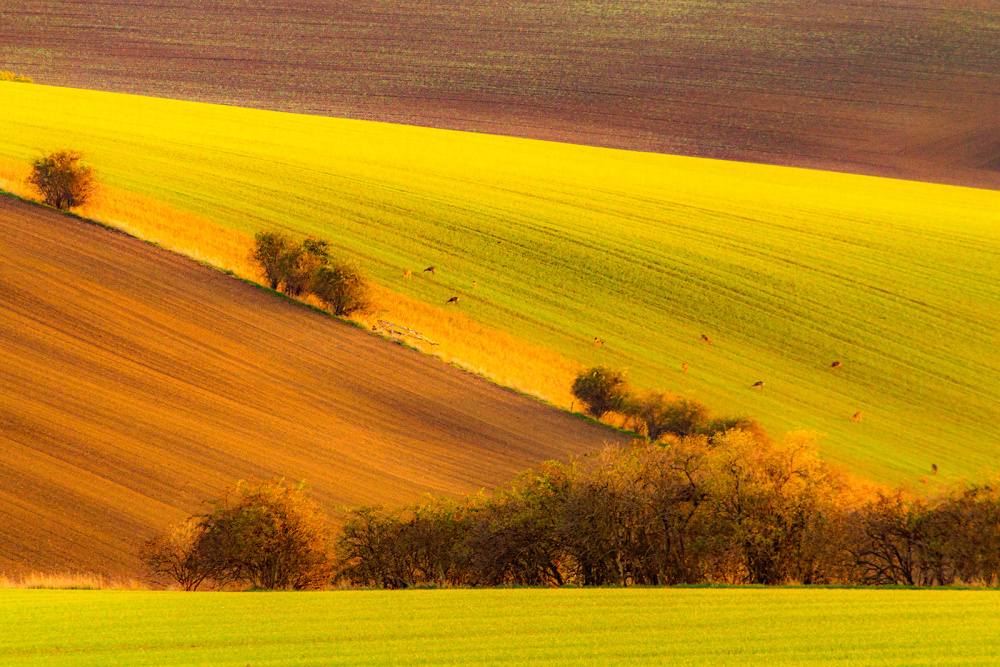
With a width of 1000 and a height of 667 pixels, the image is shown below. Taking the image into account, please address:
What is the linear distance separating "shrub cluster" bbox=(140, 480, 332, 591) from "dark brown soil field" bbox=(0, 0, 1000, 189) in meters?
60.2

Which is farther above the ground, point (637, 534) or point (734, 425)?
Answer: point (734, 425)

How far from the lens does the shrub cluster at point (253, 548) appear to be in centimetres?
1705

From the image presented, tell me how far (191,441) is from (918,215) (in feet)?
138

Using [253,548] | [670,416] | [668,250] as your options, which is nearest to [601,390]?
[670,416]

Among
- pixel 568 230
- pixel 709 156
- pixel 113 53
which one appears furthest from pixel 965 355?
pixel 113 53

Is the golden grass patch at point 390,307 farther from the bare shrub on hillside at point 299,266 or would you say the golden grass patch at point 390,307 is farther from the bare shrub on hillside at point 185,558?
the bare shrub on hillside at point 185,558

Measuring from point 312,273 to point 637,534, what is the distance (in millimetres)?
20505

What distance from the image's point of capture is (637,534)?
1700cm

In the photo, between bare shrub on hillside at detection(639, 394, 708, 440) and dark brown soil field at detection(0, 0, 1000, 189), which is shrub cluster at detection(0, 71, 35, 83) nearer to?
dark brown soil field at detection(0, 0, 1000, 189)

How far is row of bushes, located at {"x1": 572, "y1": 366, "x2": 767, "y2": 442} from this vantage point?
88.0 feet

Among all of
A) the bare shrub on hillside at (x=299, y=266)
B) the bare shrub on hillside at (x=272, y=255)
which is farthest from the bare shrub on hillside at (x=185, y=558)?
the bare shrub on hillside at (x=272, y=255)

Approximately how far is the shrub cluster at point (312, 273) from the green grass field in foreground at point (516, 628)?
2005 centimetres

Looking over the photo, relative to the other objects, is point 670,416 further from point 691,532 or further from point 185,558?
point 185,558

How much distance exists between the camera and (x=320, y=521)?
1775 centimetres
